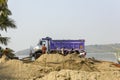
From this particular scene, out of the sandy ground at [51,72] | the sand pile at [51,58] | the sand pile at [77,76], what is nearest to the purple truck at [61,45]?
the sand pile at [51,58]

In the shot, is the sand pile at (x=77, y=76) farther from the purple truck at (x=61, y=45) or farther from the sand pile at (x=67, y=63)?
the purple truck at (x=61, y=45)

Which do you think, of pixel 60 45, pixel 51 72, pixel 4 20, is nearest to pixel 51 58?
pixel 4 20

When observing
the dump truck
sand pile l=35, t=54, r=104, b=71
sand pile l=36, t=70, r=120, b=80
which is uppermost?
the dump truck

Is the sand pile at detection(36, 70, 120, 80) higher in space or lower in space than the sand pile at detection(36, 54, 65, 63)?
lower

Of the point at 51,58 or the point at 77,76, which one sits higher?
the point at 51,58

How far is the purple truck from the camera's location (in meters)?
42.8

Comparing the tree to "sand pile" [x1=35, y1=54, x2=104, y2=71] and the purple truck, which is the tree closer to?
the purple truck

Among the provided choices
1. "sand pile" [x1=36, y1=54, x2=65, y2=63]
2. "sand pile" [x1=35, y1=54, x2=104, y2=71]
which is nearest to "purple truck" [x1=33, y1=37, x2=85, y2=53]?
"sand pile" [x1=36, y1=54, x2=65, y2=63]

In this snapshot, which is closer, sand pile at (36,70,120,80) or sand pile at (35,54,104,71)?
sand pile at (36,70,120,80)

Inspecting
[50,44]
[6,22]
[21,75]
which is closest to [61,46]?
[50,44]

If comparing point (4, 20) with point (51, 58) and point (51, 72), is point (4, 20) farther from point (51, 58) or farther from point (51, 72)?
point (51, 72)

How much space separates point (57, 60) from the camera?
3098 cm

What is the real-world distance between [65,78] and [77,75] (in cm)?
62

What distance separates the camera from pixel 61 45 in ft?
141
